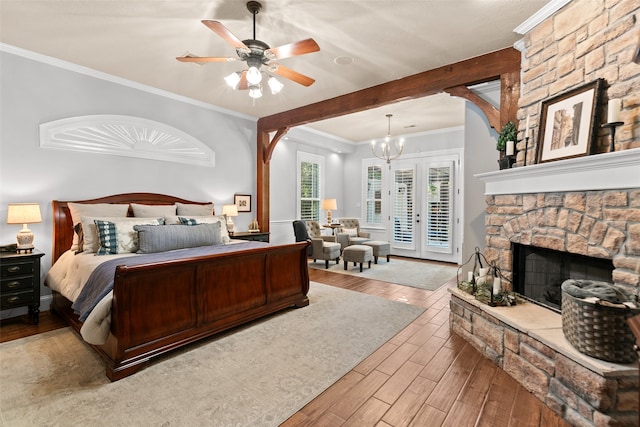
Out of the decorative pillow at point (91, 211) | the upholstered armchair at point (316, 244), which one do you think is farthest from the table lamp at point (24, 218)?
the upholstered armchair at point (316, 244)

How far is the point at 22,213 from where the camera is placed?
3049mm

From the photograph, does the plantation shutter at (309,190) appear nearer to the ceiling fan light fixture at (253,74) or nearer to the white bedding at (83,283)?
the white bedding at (83,283)

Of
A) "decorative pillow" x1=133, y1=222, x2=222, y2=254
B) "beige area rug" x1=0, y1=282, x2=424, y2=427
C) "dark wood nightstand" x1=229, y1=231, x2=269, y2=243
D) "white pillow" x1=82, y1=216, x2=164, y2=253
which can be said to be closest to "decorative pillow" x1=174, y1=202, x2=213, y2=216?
"dark wood nightstand" x1=229, y1=231, x2=269, y2=243

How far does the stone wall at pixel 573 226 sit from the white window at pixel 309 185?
4.75 m

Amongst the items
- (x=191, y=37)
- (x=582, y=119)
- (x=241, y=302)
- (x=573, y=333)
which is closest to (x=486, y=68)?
(x=582, y=119)

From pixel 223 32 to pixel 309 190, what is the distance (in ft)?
17.5

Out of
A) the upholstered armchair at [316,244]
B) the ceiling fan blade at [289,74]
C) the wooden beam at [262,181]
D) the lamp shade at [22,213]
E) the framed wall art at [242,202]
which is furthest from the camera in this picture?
the upholstered armchair at [316,244]

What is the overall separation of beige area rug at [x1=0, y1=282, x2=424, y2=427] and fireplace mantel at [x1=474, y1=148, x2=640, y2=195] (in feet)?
5.90

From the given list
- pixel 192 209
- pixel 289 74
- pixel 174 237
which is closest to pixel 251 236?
pixel 192 209

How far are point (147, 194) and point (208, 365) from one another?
2964mm

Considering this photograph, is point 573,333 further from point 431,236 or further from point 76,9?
point 431,236

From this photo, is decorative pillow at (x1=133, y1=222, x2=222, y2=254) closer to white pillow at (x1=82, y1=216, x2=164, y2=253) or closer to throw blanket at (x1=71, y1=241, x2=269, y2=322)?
white pillow at (x1=82, y1=216, x2=164, y2=253)

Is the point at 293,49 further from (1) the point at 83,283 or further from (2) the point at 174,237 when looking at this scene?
(1) the point at 83,283

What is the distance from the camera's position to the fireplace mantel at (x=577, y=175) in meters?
1.81
